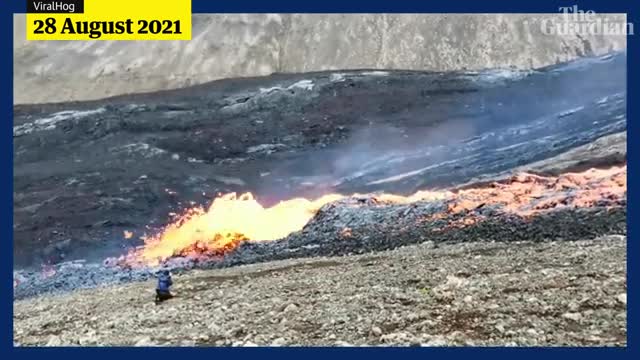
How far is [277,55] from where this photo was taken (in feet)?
32.7

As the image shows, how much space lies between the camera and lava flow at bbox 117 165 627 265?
9.38 meters

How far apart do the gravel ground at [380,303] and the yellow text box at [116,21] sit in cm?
301

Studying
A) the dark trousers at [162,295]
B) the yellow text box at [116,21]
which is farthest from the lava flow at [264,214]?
the yellow text box at [116,21]

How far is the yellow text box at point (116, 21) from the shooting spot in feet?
31.2

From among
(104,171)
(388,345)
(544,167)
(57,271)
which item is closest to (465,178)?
(544,167)

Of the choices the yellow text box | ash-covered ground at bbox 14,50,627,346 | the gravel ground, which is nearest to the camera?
the gravel ground

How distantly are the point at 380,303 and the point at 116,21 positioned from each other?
4606 mm

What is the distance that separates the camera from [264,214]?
9625mm

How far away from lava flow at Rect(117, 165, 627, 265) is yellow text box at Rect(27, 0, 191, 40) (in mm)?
2209

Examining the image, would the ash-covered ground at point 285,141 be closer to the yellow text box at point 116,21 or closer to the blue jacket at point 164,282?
the blue jacket at point 164,282

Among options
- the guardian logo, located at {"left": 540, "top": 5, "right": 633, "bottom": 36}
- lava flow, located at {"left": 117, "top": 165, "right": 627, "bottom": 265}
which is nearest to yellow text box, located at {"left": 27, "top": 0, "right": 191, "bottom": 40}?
lava flow, located at {"left": 117, "top": 165, "right": 627, "bottom": 265}

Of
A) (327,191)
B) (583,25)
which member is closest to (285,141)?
(327,191)

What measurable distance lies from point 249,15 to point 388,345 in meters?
4.32

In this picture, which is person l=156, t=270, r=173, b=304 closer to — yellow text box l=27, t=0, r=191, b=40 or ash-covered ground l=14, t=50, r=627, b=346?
ash-covered ground l=14, t=50, r=627, b=346
